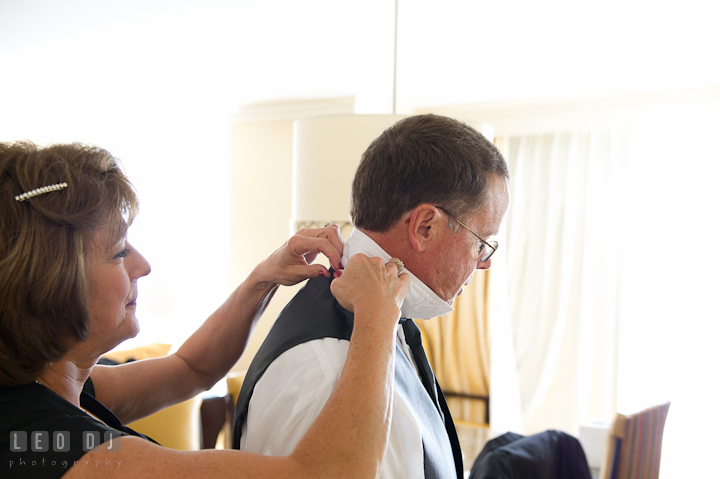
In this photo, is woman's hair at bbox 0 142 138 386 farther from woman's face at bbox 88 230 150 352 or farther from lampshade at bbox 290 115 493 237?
lampshade at bbox 290 115 493 237

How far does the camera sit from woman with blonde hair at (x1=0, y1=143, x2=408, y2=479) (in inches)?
30.4

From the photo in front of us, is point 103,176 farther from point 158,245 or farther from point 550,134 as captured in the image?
point 158,245

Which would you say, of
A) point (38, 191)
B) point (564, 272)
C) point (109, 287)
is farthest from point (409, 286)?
point (564, 272)

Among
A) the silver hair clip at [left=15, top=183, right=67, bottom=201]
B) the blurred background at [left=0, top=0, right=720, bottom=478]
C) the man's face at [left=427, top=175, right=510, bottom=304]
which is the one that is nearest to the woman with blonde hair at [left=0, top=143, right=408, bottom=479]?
the silver hair clip at [left=15, top=183, right=67, bottom=201]

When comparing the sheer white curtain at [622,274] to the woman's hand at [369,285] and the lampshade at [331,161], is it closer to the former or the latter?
the lampshade at [331,161]

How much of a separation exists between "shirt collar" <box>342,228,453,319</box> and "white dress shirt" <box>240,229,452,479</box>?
202 millimetres

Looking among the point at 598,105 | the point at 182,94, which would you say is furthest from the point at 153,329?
the point at 598,105

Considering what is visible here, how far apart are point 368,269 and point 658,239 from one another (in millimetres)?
3943

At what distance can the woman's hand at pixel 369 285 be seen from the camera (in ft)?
3.11

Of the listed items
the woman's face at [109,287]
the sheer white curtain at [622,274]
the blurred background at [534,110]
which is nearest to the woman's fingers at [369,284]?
the woman's face at [109,287]

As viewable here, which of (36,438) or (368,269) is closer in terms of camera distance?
(36,438)

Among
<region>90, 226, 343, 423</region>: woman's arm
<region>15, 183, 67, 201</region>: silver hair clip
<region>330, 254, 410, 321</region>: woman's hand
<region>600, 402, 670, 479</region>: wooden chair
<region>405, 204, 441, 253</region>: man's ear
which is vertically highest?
<region>15, 183, 67, 201</region>: silver hair clip

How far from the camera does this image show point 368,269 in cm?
101

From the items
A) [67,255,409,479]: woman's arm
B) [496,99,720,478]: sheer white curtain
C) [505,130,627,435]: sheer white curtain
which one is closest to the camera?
[67,255,409,479]: woman's arm
